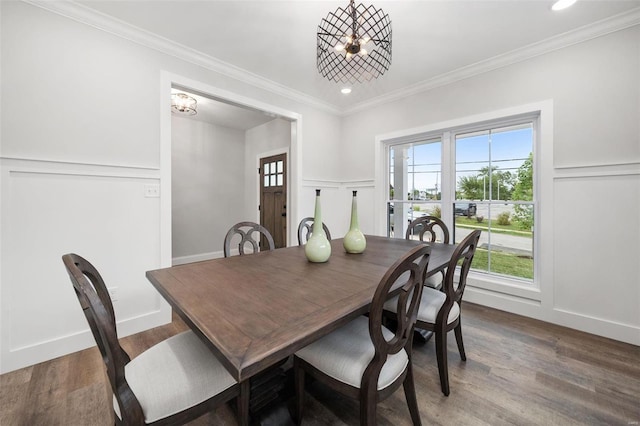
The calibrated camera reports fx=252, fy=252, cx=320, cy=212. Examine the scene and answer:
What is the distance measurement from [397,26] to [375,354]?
244 centimetres

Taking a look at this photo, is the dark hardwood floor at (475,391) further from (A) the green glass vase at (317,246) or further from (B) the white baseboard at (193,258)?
(B) the white baseboard at (193,258)

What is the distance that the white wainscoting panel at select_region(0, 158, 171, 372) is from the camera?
1754 millimetres

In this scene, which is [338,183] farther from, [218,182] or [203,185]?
[203,185]

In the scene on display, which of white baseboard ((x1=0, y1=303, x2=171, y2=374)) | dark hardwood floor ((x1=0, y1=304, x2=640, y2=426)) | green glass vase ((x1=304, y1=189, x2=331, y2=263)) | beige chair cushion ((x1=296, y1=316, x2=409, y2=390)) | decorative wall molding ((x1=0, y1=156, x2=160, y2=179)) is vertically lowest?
dark hardwood floor ((x1=0, y1=304, x2=640, y2=426))

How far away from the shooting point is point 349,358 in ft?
3.47

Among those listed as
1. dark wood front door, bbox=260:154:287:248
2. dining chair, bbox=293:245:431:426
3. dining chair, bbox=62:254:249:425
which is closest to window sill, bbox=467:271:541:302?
dining chair, bbox=293:245:431:426

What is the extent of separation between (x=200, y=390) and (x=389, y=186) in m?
3.33

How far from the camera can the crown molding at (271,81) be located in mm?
1963

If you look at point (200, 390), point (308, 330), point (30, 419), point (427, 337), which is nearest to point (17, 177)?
point (30, 419)

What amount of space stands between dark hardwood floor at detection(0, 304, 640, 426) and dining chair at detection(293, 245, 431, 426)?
1.13 ft

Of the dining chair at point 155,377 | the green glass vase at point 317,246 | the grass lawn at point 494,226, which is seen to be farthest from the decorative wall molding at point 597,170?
the dining chair at point 155,377

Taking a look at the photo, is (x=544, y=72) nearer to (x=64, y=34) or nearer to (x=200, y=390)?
(x=200, y=390)

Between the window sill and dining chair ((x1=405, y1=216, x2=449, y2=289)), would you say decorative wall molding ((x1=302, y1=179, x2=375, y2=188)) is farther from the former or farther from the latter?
the window sill

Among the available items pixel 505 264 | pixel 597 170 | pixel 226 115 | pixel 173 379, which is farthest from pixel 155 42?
pixel 505 264
